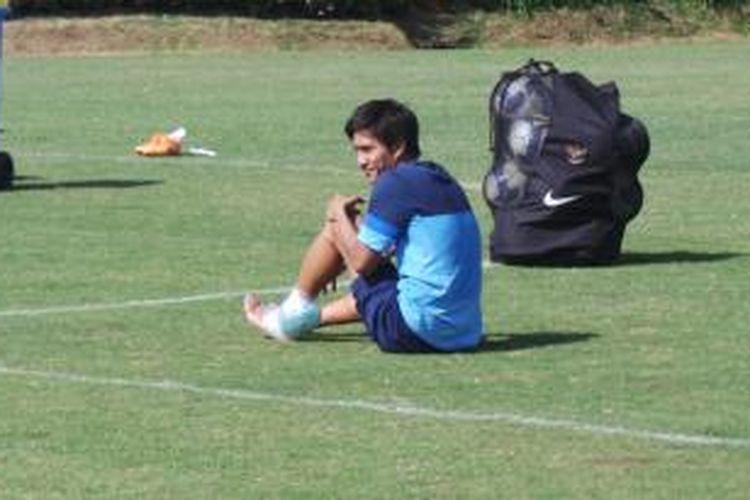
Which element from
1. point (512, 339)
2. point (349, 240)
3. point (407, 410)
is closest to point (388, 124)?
point (349, 240)

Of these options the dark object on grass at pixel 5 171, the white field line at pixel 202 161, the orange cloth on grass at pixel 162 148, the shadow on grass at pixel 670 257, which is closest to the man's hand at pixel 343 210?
the shadow on grass at pixel 670 257

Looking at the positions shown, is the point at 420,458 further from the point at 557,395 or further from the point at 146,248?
A: the point at 146,248

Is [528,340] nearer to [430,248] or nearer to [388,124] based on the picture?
[430,248]

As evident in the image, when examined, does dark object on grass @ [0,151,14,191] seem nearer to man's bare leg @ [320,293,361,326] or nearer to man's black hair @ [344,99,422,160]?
man's bare leg @ [320,293,361,326]

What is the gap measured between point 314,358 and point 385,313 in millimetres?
371

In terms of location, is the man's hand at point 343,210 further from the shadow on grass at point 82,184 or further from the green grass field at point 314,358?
the shadow on grass at point 82,184

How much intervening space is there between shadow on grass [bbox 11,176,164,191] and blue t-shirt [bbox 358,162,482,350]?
334 inches

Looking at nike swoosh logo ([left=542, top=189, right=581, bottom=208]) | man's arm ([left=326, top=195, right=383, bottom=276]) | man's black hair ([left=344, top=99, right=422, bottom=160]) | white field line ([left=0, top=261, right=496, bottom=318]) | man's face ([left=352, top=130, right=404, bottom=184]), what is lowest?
white field line ([left=0, top=261, right=496, bottom=318])

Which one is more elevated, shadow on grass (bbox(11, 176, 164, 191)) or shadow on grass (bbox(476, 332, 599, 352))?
shadow on grass (bbox(476, 332, 599, 352))

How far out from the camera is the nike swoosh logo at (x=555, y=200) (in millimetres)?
14453

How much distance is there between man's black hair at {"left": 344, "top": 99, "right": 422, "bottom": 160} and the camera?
37.1ft

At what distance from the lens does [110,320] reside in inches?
492

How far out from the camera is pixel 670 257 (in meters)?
15.1

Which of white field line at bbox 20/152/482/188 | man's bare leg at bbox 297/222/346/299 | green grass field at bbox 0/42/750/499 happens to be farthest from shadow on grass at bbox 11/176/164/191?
man's bare leg at bbox 297/222/346/299
